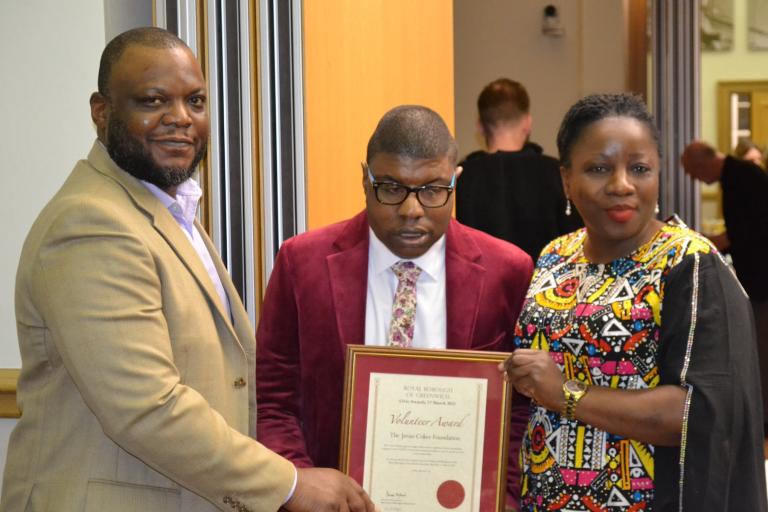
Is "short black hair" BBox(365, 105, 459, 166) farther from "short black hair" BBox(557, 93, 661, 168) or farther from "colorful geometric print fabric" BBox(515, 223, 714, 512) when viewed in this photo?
"colorful geometric print fabric" BBox(515, 223, 714, 512)

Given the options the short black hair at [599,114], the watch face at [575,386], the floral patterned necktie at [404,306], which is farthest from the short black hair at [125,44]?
the watch face at [575,386]

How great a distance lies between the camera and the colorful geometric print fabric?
86.4 inches

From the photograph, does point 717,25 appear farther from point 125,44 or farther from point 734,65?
point 125,44

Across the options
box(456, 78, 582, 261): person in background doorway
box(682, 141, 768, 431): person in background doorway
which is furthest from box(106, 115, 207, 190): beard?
box(682, 141, 768, 431): person in background doorway

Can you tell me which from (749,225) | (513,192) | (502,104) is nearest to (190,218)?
(513,192)

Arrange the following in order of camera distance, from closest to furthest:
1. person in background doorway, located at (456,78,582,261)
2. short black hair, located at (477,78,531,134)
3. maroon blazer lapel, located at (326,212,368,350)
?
maroon blazer lapel, located at (326,212,368,350) < person in background doorway, located at (456,78,582,261) < short black hair, located at (477,78,531,134)

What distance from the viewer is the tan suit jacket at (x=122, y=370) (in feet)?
6.47

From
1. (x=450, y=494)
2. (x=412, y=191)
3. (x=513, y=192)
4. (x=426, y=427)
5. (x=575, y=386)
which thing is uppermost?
(x=412, y=191)

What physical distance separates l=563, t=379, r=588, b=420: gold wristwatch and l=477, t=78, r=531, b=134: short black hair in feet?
10.7

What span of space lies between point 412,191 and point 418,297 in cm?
28

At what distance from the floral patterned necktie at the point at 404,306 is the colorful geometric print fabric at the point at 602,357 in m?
0.29

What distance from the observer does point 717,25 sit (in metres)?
14.1

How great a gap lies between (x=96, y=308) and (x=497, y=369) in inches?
35.4

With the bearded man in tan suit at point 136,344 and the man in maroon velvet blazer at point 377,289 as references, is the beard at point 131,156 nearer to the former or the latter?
the bearded man in tan suit at point 136,344
